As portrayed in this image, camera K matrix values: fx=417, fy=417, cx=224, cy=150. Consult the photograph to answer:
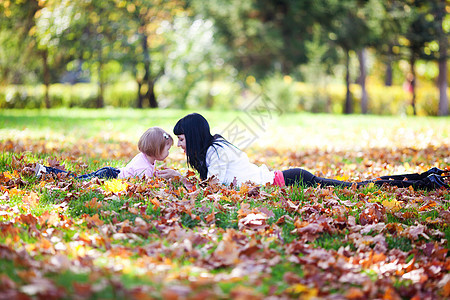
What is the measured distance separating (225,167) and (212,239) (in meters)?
1.52

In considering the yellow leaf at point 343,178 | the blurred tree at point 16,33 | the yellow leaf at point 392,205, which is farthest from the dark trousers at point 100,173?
the blurred tree at point 16,33

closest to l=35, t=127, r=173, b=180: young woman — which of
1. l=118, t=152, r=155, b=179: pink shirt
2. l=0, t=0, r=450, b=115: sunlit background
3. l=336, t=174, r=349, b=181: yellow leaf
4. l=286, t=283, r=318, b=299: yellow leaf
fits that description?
l=118, t=152, r=155, b=179: pink shirt

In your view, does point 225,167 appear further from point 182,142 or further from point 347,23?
point 347,23

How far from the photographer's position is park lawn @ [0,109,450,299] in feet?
7.86

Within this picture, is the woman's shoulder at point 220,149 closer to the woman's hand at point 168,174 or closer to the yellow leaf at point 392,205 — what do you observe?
the woman's hand at point 168,174

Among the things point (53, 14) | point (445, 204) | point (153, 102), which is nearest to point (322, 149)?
point (445, 204)

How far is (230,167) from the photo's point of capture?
4660 mm

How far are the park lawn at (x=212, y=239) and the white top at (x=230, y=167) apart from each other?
20 centimetres

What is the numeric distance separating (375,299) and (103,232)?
1.98 metres

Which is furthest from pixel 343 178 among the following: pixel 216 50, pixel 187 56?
pixel 187 56

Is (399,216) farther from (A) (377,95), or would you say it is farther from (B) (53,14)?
(A) (377,95)

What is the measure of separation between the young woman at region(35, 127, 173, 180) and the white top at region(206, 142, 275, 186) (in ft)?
1.93

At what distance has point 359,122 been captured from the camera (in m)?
13.1

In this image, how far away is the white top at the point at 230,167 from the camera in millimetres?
4598
